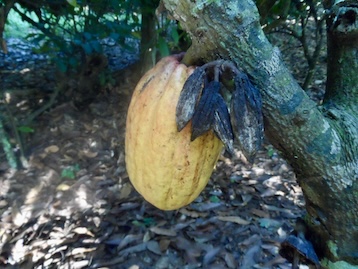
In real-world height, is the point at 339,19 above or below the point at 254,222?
above

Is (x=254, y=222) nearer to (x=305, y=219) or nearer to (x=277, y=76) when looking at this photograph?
(x=305, y=219)

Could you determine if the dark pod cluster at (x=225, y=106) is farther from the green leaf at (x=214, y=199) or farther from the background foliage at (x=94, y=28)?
the green leaf at (x=214, y=199)

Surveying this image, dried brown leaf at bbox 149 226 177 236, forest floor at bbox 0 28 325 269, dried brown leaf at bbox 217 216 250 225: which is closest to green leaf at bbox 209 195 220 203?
forest floor at bbox 0 28 325 269

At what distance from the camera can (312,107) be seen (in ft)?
2.54

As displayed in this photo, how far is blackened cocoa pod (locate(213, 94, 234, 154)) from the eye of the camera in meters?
0.71

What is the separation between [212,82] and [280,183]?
168 centimetres

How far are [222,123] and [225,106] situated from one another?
31 mm

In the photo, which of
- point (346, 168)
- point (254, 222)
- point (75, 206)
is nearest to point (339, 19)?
point (346, 168)

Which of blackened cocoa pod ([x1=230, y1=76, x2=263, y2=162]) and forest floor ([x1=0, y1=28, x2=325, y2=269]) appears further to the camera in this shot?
forest floor ([x1=0, y1=28, x2=325, y2=269])

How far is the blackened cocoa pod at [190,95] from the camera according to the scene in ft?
2.37

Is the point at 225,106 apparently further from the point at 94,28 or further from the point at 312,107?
the point at 94,28

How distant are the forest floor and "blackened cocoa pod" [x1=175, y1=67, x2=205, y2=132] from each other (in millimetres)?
1099

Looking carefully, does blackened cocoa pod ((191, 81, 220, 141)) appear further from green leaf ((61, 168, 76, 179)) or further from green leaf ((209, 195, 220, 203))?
green leaf ((61, 168, 76, 179))

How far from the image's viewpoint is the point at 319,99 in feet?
9.90
